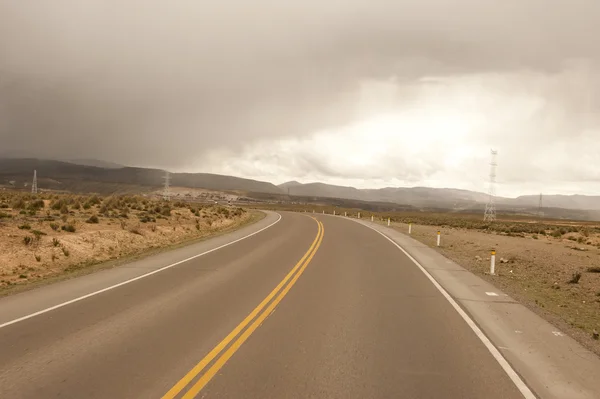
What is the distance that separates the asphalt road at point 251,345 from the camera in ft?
16.4

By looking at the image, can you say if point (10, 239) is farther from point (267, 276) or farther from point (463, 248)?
point (463, 248)

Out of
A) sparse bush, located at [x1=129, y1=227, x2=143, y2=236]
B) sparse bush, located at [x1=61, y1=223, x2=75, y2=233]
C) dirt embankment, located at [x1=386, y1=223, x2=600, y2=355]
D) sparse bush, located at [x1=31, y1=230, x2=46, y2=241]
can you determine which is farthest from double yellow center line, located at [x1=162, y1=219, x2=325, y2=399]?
sparse bush, located at [x1=129, y1=227, x2=143, y2=236]

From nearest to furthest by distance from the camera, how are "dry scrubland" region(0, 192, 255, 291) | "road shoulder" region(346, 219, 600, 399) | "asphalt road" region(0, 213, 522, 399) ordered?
"asphalt road" region(0, 213, 522, 399) → "road shoulder" region(346, 219, 600, 399) → "dry scrubland" region(0, 192, 255, 291)

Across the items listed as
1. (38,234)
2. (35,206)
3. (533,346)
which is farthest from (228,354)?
(35,206)

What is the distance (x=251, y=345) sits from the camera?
20.8 ft

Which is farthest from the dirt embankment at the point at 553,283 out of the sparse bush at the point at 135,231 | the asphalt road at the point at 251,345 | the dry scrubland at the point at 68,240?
the sparse bush at the point at 135,231

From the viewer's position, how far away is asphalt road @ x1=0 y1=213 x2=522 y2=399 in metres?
4.99

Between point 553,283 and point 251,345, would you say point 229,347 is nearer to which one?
point 251,345

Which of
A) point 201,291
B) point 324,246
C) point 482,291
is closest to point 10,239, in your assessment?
point 201,291

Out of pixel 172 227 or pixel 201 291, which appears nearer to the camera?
pixel 201 291

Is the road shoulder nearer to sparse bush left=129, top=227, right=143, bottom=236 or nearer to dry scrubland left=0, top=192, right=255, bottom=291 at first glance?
dry scrubland left=0, top=192, right=255, bottom=291

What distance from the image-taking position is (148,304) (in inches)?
346

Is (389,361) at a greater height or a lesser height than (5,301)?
greater

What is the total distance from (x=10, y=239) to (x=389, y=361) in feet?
54.5
